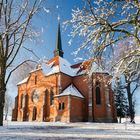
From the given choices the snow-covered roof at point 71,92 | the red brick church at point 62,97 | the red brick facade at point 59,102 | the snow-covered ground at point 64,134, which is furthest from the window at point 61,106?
the snow-covered ground at point 64,134

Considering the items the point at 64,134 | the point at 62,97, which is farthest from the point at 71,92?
the point at 64,134

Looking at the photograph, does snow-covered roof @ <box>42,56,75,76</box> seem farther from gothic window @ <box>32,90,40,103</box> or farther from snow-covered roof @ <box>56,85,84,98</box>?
gothic window @ <box>32,90,40,103</box>

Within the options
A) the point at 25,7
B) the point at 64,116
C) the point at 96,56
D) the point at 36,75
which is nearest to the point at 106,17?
the point at 96,56

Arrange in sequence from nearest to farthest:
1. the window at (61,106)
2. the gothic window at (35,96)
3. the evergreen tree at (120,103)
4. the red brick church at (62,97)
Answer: the window at (61,106) → the red brick church at (62,97) → the gothic window at (35,96) → the evergreen tree at (120,103)

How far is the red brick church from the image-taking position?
111 feet

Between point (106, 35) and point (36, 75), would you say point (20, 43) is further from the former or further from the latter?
point (36, 75)

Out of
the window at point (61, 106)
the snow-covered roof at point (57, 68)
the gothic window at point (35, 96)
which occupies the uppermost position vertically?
the snow-covered roof at point (57, 68)

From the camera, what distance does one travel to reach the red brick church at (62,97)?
3384 centimetres

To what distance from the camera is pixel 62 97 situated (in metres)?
33.9

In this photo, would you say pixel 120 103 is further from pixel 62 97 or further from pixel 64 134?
pixel 64 134

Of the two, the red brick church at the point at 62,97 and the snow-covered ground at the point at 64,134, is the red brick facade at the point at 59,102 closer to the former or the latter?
the red brick church at the point at 62,97

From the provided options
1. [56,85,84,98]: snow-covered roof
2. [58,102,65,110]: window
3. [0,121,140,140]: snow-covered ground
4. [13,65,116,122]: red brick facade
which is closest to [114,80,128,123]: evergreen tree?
[13,65,116,122]: red brick facade

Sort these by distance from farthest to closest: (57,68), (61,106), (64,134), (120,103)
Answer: (120,103)
(57,68)
(61,106)
(64,134)

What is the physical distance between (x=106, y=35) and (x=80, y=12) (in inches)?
65.1
